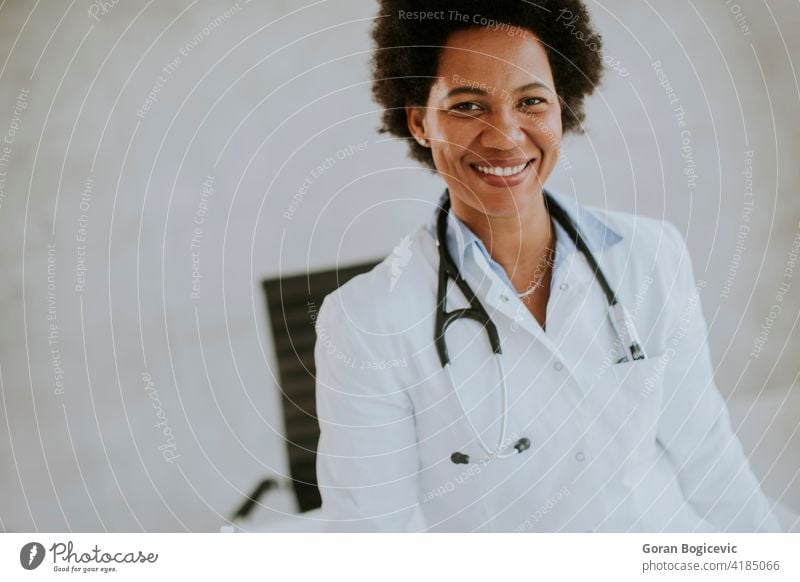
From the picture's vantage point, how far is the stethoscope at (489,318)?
78 cm

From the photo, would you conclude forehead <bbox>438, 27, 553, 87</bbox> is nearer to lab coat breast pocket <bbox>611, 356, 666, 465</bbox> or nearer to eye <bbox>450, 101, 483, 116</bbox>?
eye <bbox>450, 101, 483, 116</bbox>

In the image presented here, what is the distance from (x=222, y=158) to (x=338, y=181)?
13 cm

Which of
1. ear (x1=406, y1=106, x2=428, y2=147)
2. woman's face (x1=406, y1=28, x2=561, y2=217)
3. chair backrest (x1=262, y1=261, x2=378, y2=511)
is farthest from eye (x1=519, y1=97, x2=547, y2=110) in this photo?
chair backrest (x1=262, y1=261, x2=378, y2=511)

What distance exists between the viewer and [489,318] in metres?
0.77

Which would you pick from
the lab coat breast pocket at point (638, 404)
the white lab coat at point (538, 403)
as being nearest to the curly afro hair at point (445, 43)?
the white lab coat at point (538, 403)

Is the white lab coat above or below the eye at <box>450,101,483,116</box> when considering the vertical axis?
below

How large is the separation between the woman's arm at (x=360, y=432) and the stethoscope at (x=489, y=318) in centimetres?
6

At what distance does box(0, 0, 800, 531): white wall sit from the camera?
A: 80 centimetres

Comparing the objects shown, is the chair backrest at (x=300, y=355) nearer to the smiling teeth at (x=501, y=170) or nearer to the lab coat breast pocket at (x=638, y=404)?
the smiling teeth at (x=501, y=170)

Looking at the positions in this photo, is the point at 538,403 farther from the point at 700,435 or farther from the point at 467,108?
the point at 467,108

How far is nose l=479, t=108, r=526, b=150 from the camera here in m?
0.75

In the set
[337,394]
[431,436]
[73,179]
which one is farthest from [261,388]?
[73,179]

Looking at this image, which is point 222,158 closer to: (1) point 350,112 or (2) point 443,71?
(1) point 350,112

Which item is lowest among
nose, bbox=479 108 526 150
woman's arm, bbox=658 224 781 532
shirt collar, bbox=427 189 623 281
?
woman's arm, bbox=658 224 781 532
